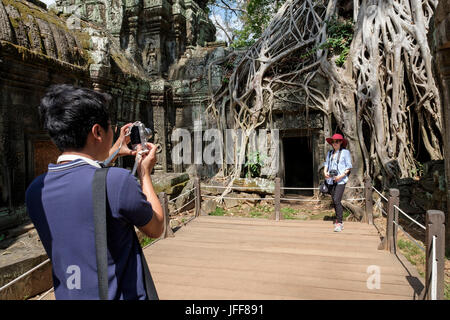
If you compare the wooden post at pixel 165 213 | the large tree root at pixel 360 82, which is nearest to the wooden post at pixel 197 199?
the wooden post at pixel 165 213

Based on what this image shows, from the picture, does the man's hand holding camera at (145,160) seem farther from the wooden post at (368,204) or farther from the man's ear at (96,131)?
the wooden post at (368,204)

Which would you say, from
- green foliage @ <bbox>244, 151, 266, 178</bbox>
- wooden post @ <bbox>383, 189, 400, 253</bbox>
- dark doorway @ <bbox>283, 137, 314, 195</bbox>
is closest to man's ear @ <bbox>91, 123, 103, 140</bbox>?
wooden post @ <bbox>383, 189, 400, 253</bbox>

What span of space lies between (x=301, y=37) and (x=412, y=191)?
15.0ft

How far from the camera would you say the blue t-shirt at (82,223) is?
945 millimetres

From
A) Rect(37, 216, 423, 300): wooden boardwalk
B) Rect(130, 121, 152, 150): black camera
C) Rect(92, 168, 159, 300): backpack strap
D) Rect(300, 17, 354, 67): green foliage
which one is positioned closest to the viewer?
Rect(92, 168, 159, 300): backpack strap

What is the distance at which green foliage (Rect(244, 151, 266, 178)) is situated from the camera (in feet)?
24.7

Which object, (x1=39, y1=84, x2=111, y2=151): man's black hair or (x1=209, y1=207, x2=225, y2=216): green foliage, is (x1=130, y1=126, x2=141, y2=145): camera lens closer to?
(x1=39, y1=84, x2=111, y2=151): man's black hair

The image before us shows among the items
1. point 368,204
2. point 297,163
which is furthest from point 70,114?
point 297,163

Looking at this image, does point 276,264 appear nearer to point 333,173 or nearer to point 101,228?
point 333,173

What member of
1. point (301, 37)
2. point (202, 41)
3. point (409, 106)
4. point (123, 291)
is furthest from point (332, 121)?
point (123, 291)

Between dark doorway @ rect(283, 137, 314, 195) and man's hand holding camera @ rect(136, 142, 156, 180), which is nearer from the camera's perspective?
man's hand holding camera @ rect(136, 142, 156, 180)

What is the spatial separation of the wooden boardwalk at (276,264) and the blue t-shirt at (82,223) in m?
1.53

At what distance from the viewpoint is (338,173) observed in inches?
163

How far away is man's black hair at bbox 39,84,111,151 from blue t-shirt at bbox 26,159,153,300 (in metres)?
0.09
